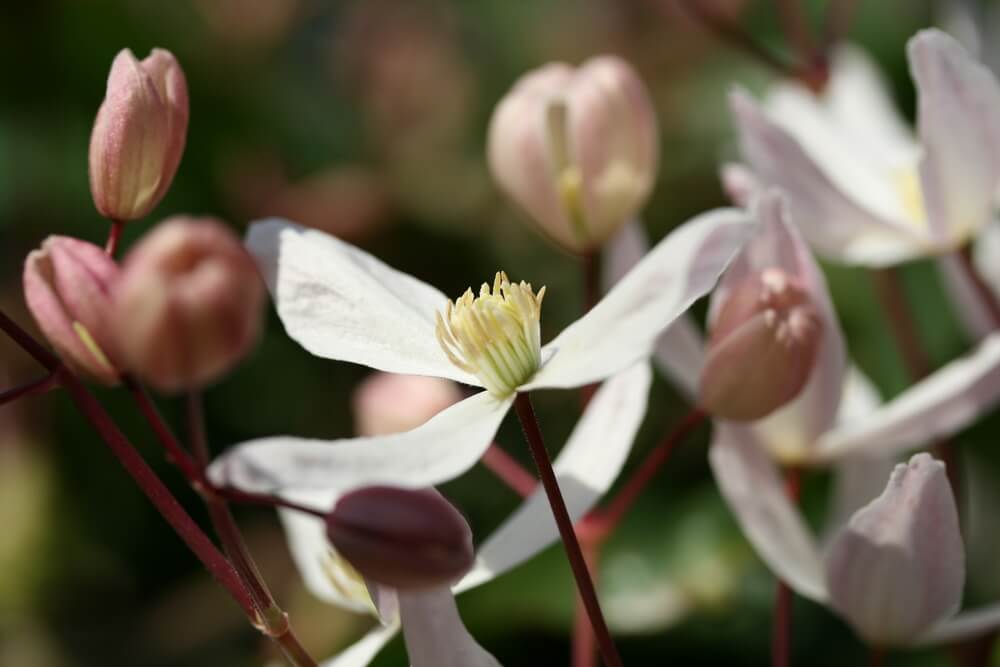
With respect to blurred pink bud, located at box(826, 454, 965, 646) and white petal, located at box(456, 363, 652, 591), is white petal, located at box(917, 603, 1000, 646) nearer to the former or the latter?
blurred pink bud, located at box(826, 454, 965, 646)

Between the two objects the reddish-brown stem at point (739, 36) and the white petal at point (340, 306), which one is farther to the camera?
the reddish-brown stem at point (739, 36)

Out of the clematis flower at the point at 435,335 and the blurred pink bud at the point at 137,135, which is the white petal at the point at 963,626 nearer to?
the clematis flower at the point at 435,335

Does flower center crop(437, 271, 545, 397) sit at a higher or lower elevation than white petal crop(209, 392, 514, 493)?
lower

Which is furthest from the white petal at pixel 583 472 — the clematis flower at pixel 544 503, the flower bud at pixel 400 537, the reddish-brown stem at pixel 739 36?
the reddish-brown stem at pixel 739 36

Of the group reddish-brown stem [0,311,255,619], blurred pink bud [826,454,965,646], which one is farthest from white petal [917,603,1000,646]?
reddish-brown stem [0,311,255,619]

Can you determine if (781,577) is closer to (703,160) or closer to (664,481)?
(664,481)

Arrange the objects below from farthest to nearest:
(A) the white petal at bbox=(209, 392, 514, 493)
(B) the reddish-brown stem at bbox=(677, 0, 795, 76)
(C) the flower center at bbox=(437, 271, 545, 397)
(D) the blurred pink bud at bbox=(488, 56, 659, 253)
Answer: (B) the reddish-brown stem at bbox=(677, 0, 795, 76) → (D) the blurred pink bud at bbox=(488, 56, 659, 253) → (C) the flower center at bbox=(437, 271, 545, 397) → (A) the white petal at bbox=(209, 392, 514, 493)

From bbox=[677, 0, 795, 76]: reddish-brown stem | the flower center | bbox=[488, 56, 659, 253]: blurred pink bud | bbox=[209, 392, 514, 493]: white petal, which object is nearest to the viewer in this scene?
bbox=[209, 392, 514, 493]: white petal
